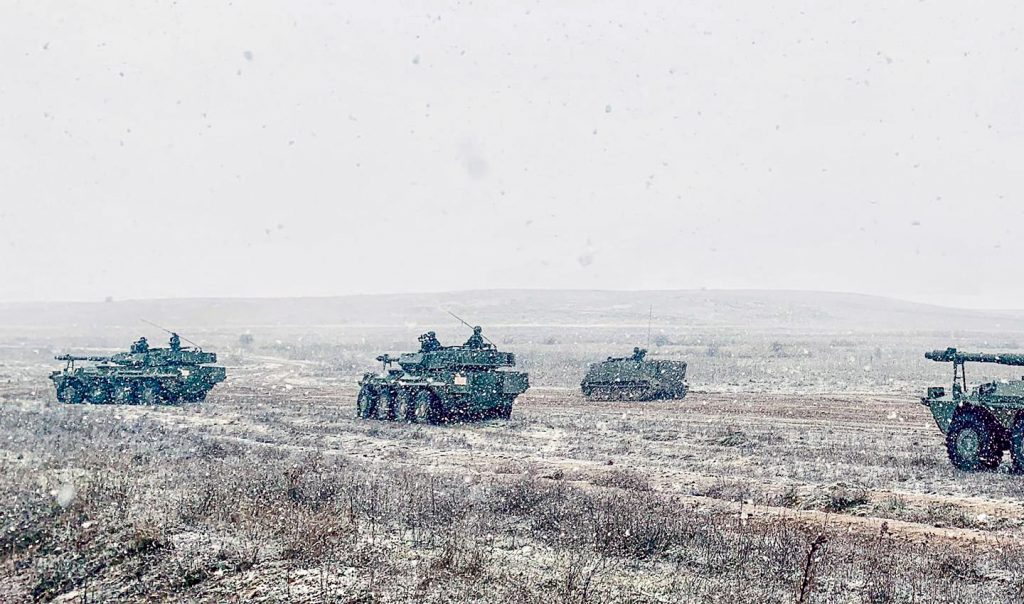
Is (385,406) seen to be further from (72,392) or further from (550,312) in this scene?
(550,312)

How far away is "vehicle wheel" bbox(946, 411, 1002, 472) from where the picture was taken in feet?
48.6

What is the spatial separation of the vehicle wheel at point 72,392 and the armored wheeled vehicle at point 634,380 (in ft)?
56.4

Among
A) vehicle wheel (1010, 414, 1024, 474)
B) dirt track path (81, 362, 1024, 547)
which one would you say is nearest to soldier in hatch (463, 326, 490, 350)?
dirt track path (81, 362, 1024, 547)

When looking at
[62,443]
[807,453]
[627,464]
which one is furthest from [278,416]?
[807,453]

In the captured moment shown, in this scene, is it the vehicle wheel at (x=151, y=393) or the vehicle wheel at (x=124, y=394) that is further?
the vehicle wheel at (x=124, y=394)

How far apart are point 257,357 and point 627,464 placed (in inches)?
1751

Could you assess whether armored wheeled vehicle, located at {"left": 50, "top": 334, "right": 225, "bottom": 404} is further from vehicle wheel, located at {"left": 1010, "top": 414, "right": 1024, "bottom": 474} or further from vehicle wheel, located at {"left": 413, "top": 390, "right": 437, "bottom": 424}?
vehicle wheel, located at {"left": 1010, "top": 414, "right": 1024, "bottom": 474}

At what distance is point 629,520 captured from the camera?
402 inches

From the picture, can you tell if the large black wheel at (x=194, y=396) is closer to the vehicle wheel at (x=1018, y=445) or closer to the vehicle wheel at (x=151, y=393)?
the vehicle wheel at (x=151, y=393)

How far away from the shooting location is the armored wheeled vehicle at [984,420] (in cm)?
1446

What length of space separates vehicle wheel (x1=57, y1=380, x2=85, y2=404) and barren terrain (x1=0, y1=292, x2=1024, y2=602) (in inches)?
199

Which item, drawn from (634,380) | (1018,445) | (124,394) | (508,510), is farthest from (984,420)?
(124,394)

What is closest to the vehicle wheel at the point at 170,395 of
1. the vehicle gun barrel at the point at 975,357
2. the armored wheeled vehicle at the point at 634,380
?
the armored wheeled vehicle at the point at 634,380

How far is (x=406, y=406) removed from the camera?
2319 cm
